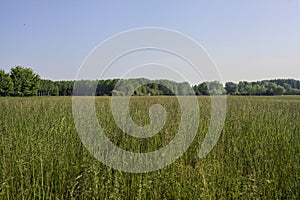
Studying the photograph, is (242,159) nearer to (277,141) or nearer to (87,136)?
(277,141)

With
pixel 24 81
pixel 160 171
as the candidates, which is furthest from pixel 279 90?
pixel 160 171

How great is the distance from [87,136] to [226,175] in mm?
2655

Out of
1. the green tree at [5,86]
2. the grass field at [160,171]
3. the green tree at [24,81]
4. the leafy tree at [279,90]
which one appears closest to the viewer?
the grass field at [160,171]

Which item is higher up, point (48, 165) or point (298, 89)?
point (298, 89)

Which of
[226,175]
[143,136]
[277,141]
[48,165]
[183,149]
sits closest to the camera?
[226,175]

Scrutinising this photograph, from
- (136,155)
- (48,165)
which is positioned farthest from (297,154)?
(48,165)

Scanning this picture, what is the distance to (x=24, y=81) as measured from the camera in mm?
46344

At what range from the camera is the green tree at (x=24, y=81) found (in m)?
45.8

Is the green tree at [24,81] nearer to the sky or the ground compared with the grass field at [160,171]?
nearer to the sky

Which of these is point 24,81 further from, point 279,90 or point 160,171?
point 160,171

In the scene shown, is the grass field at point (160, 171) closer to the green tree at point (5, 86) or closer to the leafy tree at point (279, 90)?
→ the green tree at point (5, 86)

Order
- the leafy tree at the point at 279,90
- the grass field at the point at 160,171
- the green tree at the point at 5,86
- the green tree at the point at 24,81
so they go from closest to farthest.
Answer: the grass field at the point at 160,171 → the green tree at the point at 5,86 → the leafy tree at the point at 279,90 → the green tree at the point at 24,81

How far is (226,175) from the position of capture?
3230 mm

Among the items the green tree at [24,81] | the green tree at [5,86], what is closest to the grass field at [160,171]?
the green tree at [5,86]
